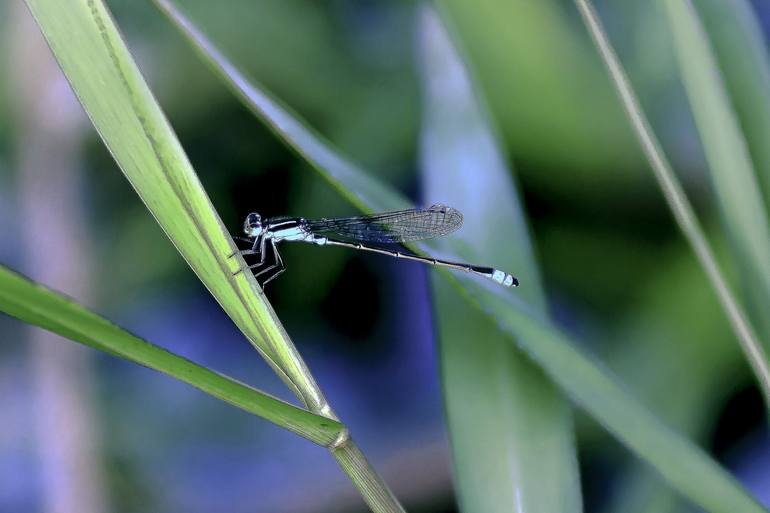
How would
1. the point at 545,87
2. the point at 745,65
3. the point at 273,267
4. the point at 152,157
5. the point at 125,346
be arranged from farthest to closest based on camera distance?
the point at 273,267 < the point at 545,87 < the point at 745,65 < the point at 152,157 < the point at 125,346

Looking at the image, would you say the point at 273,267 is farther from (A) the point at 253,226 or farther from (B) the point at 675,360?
(B) the point at 675,360

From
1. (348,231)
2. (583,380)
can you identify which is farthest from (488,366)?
(348,231)

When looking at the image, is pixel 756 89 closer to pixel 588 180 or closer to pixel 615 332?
pixel 588 180

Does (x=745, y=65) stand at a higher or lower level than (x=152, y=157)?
higher

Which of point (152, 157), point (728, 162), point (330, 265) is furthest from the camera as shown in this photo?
point (330, 265)

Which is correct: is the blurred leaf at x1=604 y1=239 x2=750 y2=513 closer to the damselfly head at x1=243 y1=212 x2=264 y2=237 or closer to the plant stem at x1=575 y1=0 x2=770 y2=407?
the plant stem at x1=575 y1=0 x2=770 y2=407

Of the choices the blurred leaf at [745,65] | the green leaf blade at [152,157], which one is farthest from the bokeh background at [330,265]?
the green leaf blade at [152,157]

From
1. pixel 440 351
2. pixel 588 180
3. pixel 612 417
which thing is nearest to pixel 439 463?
pixel 440 351
